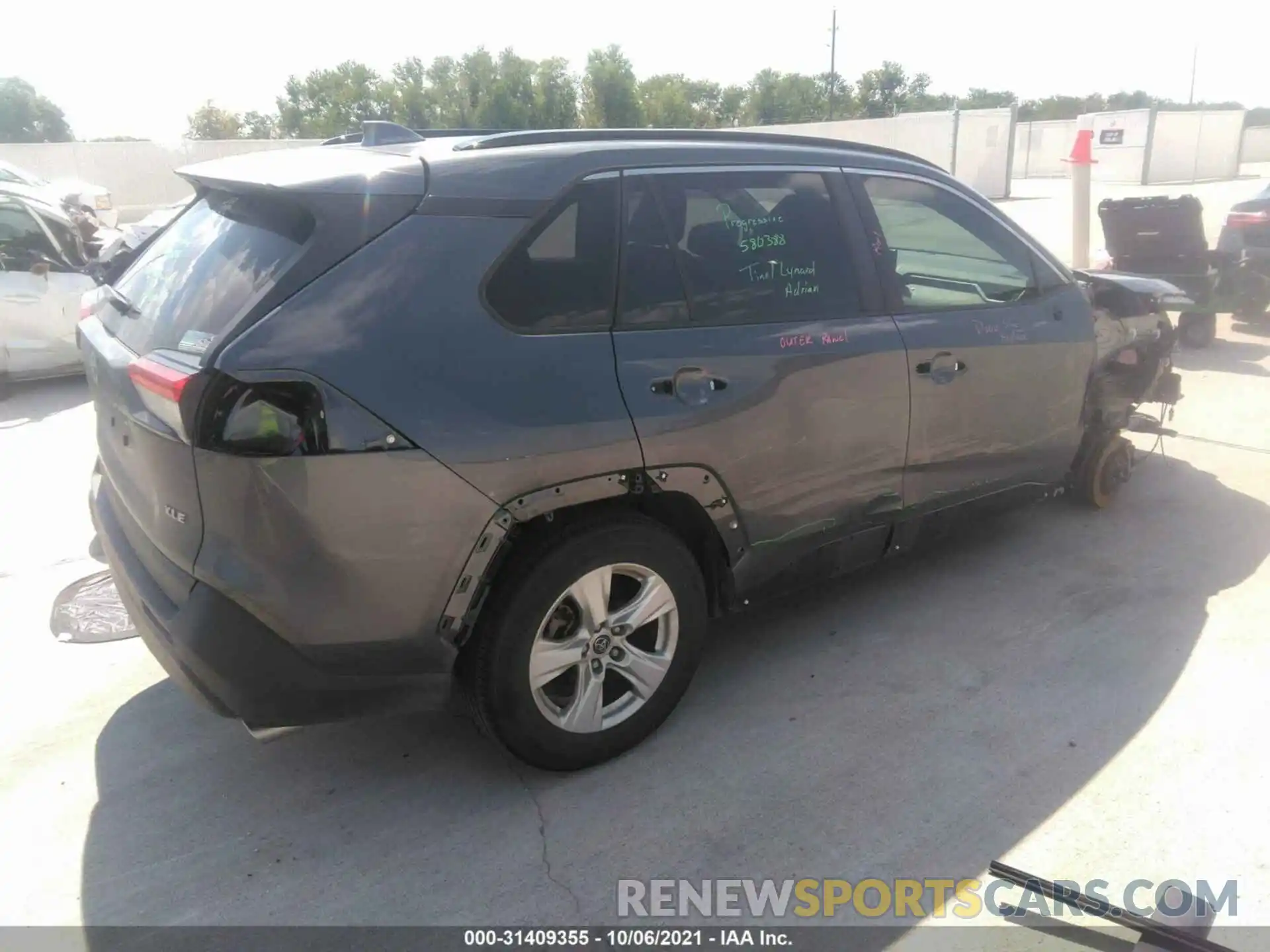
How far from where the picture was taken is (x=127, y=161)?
2636 centimetres

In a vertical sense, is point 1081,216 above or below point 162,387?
below

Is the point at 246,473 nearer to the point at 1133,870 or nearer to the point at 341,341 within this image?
the point at 341,341

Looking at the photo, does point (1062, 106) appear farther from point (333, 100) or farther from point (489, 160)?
point (489, 160)

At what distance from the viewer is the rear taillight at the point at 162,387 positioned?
243 cm

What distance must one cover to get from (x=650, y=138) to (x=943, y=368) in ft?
4.76

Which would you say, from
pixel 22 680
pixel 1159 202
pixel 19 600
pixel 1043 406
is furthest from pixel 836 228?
pixel 1159 202

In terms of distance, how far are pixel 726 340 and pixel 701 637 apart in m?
1.01

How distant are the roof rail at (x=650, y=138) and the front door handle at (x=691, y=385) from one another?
829mm

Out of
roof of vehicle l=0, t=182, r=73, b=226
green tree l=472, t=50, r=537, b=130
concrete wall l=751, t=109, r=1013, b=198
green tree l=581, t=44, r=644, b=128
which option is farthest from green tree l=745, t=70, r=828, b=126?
roof of vehicle l=0, t=182, r=73, b=226

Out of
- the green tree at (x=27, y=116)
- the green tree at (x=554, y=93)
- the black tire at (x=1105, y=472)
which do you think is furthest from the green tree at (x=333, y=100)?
the black tire at (x=1105, y=472)

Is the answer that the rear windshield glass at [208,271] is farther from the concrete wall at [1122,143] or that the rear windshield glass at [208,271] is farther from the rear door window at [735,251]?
the concrete wall at [1122,143]

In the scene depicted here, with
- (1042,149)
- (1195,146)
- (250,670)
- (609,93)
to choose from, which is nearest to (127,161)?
(250,670)

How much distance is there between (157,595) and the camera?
2705mm

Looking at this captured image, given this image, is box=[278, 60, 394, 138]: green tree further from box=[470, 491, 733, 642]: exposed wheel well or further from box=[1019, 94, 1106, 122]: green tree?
box=[470, 491, 733, 642]: exposed wheel well
